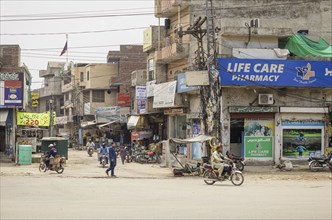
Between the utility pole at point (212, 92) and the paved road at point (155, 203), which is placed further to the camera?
the utility pole at point (212, 92)

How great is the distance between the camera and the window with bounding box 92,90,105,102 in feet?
226

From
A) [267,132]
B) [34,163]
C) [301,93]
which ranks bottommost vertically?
[34,163]

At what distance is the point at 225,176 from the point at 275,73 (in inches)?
434

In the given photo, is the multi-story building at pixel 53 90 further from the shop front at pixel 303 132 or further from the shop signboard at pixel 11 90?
the shop front at pixel 303 132

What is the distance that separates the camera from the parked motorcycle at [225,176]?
70.7 ft

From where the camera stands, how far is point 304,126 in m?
32.5

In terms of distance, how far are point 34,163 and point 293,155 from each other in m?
16.8

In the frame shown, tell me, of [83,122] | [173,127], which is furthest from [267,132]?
[83,122]

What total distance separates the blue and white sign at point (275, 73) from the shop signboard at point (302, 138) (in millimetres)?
2623

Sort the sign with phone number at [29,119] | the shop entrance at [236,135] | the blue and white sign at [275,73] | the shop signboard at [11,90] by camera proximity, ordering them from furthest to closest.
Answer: the sign with phone number at [29,119], the shop signboard at [11,90], the shop entrance at [236,135], the blue and white sign at [275,73]

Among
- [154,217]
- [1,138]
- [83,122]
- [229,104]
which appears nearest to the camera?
[154,217]

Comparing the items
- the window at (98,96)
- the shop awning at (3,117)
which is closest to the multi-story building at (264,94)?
the shop awning at (3,117)

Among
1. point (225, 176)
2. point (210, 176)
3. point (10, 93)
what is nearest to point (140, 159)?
point (10, 93)

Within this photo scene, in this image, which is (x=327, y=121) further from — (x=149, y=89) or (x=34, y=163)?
(x=34, y=163)
